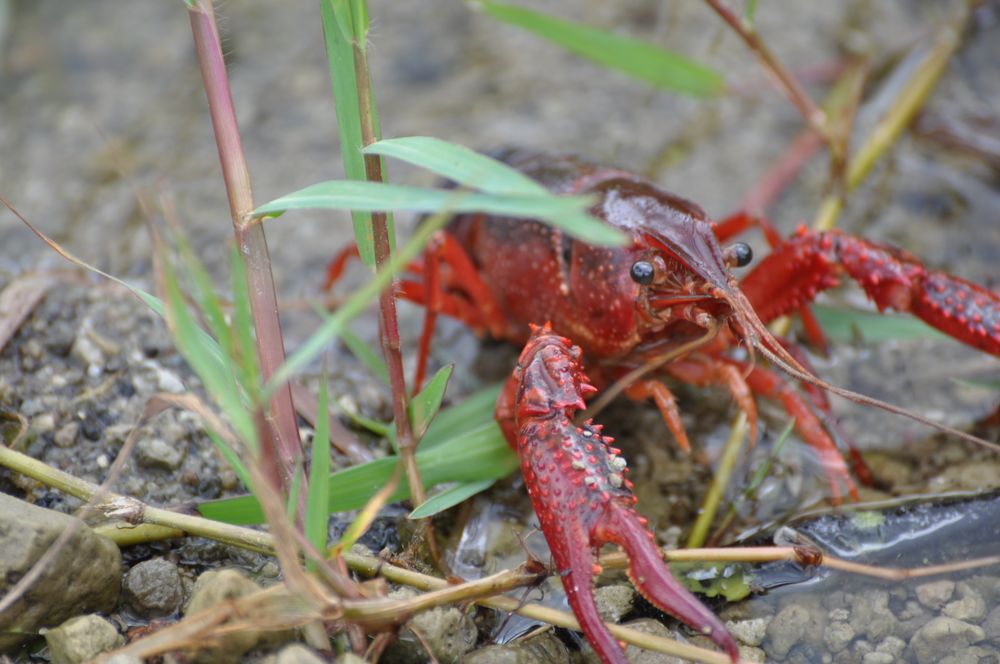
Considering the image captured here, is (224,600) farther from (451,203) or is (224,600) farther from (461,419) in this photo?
(461,419)

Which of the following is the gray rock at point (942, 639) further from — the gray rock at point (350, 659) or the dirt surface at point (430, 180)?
the gray rock at point (350, 659)

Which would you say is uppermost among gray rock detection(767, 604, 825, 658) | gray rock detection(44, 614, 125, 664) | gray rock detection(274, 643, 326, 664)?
gray rock detection(44, 614, 125, 664)

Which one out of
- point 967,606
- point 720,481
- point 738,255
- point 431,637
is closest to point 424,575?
point 431,637

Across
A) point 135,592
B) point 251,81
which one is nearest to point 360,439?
point 135,592

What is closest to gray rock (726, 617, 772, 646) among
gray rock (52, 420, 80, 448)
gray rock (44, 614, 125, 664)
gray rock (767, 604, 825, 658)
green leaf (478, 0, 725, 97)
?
gray rock (767, 604, 825, 658)

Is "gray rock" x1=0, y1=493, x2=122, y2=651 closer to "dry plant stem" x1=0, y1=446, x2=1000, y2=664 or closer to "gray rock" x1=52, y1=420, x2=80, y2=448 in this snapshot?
"dry plant stem" x1=0, y1=446, x2=1000, y2=664
